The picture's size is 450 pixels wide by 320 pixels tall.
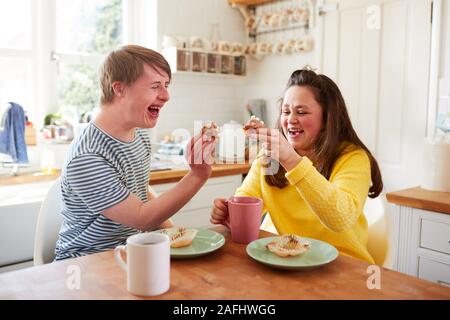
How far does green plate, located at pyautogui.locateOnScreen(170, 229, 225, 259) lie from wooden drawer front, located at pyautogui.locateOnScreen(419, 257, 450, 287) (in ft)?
3.52

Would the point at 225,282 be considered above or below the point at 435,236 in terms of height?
above

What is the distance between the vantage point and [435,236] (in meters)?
1.80

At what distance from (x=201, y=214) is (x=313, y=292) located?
67.0 inches

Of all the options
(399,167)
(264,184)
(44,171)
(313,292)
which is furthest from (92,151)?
(399,167)

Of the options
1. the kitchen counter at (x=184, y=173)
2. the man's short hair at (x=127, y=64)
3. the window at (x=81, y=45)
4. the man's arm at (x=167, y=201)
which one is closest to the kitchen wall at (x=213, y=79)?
the window at (x=81, y=45)

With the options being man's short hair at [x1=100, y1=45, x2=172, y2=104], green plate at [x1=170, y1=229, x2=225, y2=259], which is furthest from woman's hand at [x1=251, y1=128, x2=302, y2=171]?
man's short hair at [x1=100, y1=45, x2=172, y2=104]

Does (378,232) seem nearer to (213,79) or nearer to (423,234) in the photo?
(423,234)

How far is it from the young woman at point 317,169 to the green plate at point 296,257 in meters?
0.20

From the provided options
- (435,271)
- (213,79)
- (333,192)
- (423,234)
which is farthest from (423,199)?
(213,79)

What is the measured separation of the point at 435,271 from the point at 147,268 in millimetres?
1412

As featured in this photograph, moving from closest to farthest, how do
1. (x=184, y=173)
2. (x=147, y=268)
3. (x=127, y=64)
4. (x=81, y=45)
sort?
(x=147, y=268) → (x=127, y=64) → (x=184, y=173) → (x=81, y=45)

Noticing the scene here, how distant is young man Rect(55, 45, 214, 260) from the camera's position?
118cm

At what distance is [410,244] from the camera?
189cm

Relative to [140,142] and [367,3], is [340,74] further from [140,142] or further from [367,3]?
[140,142]
